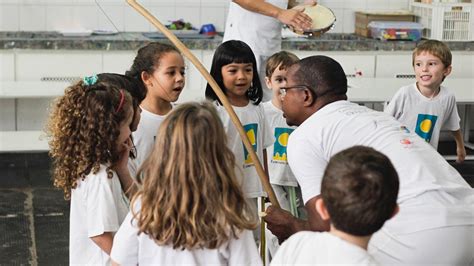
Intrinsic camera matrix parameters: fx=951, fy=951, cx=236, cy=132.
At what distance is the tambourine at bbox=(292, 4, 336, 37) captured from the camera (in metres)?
5.21

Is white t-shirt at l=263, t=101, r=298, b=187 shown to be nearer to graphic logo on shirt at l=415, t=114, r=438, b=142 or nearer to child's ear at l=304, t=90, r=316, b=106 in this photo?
graphic logo on shirt at l=415, t=114, r=438, b=142

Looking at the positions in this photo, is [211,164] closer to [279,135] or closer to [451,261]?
[451,261]

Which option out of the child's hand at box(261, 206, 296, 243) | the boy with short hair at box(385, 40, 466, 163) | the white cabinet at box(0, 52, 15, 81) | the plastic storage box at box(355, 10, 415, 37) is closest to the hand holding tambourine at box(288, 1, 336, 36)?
the boy with short hair at box(385, 40, 466, 163)

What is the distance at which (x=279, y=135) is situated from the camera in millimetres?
4625

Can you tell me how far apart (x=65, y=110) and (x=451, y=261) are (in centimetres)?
132

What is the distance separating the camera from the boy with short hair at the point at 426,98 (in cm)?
501

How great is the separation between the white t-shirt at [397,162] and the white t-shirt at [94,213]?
1.98 ft

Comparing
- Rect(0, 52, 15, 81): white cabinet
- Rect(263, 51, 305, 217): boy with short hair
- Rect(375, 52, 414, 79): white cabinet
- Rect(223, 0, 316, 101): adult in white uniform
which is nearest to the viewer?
Rect(263, 51, 305, 217): boy with short hair

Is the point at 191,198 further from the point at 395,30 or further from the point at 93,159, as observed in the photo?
the point at 395,30

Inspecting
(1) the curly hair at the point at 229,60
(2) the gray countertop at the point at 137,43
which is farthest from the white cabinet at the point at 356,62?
(1) the curly hair at the point at 229,60

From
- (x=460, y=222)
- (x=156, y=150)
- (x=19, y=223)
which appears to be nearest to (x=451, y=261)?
(x=460, y=222)

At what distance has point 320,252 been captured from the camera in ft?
7.62

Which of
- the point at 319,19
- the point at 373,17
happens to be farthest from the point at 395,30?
the point at 319,19

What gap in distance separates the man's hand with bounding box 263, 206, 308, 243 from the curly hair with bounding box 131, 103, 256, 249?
2.60 feet
